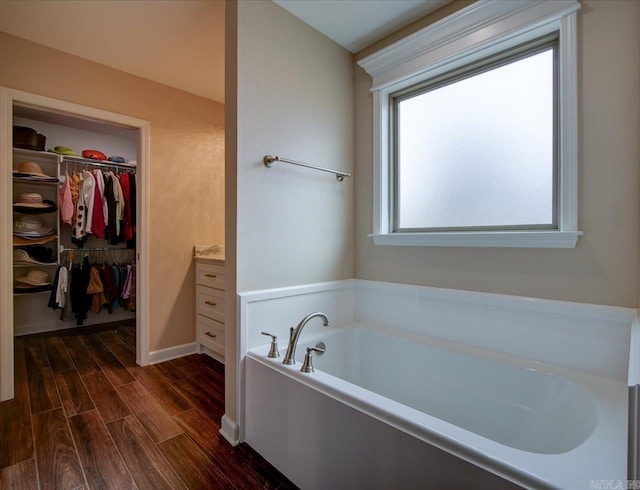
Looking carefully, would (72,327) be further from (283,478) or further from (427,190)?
(427,190)

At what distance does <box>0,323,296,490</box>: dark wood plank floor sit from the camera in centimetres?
137

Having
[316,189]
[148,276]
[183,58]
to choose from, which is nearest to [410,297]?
[316,189]

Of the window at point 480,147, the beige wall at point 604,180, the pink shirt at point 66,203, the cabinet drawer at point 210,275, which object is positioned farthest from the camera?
the pink shirt at point 66,203

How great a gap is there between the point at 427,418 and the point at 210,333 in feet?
7.25

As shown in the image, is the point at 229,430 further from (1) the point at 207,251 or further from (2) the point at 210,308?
(1) the point at 207,251

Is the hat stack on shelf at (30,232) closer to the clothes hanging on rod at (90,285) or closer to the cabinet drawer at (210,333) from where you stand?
the clothes hanging on rod at (90,285)

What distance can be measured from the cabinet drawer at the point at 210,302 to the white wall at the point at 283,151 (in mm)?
972

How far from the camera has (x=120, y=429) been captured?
1717mm

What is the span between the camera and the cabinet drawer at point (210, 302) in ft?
8.48

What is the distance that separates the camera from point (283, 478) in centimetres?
137

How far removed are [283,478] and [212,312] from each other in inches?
63.1

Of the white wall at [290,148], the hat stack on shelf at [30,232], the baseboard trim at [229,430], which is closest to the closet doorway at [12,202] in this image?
the hat stack on shelf at [30,232]

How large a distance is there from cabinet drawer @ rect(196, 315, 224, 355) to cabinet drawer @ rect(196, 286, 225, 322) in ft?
0.17

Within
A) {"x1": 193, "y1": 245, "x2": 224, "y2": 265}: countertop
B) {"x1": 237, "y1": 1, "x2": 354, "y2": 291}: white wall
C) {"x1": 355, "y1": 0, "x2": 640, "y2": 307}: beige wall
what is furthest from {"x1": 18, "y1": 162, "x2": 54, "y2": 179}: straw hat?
{"x1": 355, "y1": 0, "x2": 640, "y2": 307}: beige wall
